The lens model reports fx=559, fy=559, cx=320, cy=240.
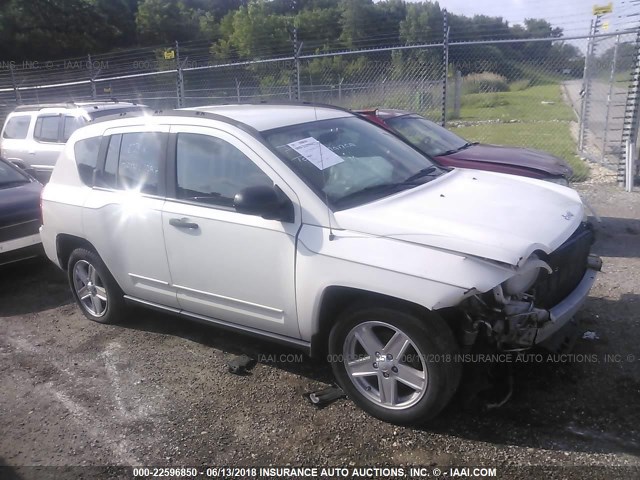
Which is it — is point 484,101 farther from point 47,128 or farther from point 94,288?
point 94,288

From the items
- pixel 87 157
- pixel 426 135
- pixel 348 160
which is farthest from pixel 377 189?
pixel 426 135

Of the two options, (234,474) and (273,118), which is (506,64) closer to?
(273,118)

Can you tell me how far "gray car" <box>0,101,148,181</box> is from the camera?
9.60 metres

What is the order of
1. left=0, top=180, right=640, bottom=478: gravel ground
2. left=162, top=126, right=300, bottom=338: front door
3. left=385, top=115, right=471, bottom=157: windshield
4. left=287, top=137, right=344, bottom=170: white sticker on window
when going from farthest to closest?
left=385, top=115, right=471, bottom=157: windshield, left=287, top=137, right=344, bottom=170: white sticker on window, left=162, top=126, right=300, bottom=338: front door, left=0, top=180, right=640, bottom=478: gravel ground

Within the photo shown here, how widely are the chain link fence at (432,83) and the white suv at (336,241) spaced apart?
6.04 m

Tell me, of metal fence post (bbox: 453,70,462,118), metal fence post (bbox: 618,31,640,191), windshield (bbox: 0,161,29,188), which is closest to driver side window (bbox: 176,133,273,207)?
windshield (bbox: 0,161,29,188)

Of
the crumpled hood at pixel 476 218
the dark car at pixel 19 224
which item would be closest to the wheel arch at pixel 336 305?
the crumpled hood at pixel 476 218

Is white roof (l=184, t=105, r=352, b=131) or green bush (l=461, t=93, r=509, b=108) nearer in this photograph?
white roof (l=184, t=105, r=352, b=131)

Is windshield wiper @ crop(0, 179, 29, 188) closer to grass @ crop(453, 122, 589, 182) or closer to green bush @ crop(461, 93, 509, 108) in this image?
grass @ crop(453, 122, 589, 182)

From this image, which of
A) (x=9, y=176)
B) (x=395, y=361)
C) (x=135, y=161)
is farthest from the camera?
(x=9, y=176)

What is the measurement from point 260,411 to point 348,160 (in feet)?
5.69

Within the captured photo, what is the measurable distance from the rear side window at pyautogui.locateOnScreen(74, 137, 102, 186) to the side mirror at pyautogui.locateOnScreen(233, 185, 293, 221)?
1.89 m

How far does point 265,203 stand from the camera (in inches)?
129

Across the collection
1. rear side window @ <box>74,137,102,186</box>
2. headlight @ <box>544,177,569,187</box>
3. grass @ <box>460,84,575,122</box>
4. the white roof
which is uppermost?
the white roof
